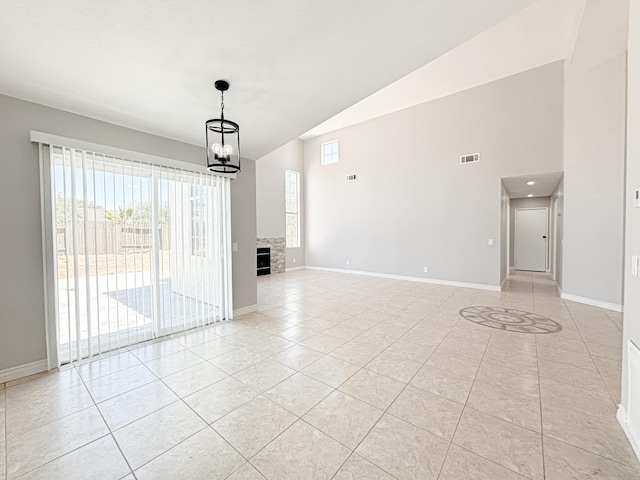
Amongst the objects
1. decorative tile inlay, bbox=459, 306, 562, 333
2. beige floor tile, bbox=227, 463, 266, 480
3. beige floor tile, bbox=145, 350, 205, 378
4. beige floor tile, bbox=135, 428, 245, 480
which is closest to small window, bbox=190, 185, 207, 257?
beige floor tile, bbox=145, 350, 205, 378

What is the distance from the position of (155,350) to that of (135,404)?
107cm

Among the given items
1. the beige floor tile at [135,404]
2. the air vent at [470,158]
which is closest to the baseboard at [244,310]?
the beige floor tile at [135,404]

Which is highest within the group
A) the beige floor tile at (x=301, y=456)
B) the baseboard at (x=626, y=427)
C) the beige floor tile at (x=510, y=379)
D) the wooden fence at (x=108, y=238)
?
the wooden fence at (x=108, y=238)

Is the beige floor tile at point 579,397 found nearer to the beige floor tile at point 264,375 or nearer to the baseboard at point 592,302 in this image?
the beige floor tile at point 264,375

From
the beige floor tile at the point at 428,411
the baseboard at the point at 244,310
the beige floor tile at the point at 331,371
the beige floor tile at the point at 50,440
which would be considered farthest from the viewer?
the baseboard at the point at 244,310

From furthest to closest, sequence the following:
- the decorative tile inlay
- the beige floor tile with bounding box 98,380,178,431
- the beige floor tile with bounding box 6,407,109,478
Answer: the decorative tile inlay < the beige floor tile with bounding box 98,380,178,431 < the beige floor tile with bounding box 6,407,109,478

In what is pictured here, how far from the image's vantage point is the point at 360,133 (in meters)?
8.17

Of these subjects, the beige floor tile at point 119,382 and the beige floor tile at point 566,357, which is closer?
the beige floor tile at point 119,382

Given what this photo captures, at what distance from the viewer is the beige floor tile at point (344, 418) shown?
1.74 m

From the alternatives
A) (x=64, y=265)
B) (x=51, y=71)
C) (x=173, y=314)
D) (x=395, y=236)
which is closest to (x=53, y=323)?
(x=64, y=265)

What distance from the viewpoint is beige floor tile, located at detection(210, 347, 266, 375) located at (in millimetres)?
2641

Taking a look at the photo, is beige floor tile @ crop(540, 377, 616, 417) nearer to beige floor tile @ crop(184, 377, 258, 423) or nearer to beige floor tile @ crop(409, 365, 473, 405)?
beige floor tile @ crop(409, 365, 473, 405)

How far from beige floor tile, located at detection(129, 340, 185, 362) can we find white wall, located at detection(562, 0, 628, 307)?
22.3 feet

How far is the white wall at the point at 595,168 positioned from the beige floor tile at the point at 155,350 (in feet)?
22.3
